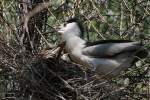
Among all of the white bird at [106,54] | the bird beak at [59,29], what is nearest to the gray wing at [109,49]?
the white bird at [106,54]

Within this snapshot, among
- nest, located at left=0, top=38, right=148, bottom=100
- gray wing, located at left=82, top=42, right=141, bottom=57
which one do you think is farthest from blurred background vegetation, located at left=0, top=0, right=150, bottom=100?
gray wing, located at left=82, top=42, right=141, bottom=57

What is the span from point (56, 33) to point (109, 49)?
475 millimetres

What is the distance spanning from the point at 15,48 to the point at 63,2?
710mm

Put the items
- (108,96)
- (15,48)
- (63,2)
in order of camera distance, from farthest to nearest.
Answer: (63,2) < (15,48) < (108,96)

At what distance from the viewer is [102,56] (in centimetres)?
327

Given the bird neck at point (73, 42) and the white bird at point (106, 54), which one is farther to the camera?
the bird neck at point (73, 42)

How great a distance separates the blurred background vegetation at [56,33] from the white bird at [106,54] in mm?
70

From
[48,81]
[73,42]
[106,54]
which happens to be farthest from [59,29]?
[48,81]

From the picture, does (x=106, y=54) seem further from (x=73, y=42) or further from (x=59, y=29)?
(x=59, y=29)

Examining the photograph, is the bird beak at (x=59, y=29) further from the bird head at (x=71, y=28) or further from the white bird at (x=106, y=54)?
the white bird at (x=106, y=54)

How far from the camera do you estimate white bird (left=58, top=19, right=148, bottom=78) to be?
3160mm

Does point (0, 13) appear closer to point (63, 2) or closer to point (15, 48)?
point (15, 48)

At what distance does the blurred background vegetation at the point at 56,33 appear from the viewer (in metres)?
3.01

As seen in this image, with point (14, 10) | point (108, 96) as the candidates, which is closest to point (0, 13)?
point (14, 10)
